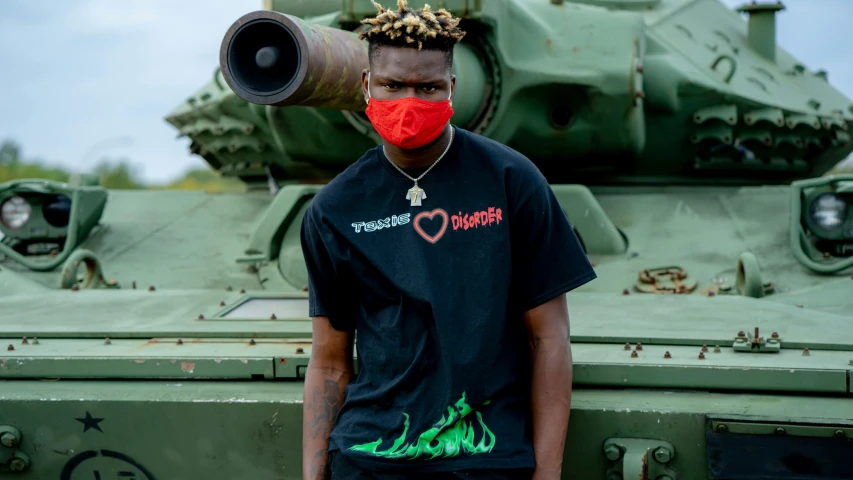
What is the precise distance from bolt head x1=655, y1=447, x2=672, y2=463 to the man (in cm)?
49

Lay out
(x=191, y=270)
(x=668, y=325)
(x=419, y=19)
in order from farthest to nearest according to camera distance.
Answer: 1. (x=191, y=270)
2. (x=668, y=325)
3. (x=419, y=19)

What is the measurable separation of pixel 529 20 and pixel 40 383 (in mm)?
2892

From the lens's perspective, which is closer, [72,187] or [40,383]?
[40,383]

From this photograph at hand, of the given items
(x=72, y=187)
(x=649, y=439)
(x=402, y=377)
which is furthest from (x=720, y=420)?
(x=72, y=187)

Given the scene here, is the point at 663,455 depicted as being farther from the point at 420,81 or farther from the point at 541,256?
the point at 420,81

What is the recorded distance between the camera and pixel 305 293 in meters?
4.18

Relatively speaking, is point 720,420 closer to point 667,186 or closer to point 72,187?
point 667,186

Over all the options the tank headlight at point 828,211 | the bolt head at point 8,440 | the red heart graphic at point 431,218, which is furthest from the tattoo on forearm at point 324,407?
the tank headlight at point 828,211

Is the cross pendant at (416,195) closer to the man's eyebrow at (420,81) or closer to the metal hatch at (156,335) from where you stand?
the man's eyebrow at (420,81)

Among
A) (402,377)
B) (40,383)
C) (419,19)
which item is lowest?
(40,383)

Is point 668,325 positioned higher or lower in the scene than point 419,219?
lower

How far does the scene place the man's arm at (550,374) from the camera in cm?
270

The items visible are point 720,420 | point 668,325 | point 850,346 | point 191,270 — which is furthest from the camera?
point 191,270

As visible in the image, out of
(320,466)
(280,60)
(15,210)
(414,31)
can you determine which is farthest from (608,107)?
(15,210)
